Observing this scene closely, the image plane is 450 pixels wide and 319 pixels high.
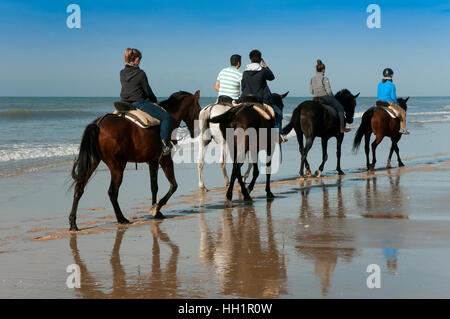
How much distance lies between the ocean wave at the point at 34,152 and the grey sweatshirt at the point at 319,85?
940cm

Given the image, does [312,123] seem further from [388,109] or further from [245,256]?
[245,256]

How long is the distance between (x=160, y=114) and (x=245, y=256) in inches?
120

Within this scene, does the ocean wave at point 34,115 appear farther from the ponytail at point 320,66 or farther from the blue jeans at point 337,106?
the ponytail at point 320,66

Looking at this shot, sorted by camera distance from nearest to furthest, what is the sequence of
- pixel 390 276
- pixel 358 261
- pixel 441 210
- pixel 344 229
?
pixel 390 276, pixel 358 261, pixel 344 229, pixel 441 210

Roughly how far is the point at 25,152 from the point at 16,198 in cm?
975

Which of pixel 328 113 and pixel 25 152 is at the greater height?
pixel 328 113

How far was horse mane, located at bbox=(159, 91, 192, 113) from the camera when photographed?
957 centimetres

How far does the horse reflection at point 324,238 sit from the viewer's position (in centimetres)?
619

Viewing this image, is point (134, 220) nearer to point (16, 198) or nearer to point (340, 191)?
point (16, 198)

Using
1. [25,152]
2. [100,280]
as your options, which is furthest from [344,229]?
[25,152]

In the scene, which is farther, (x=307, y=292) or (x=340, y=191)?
(x=340, y=191)

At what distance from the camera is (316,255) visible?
21.8 ft

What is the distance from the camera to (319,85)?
13.5 m
